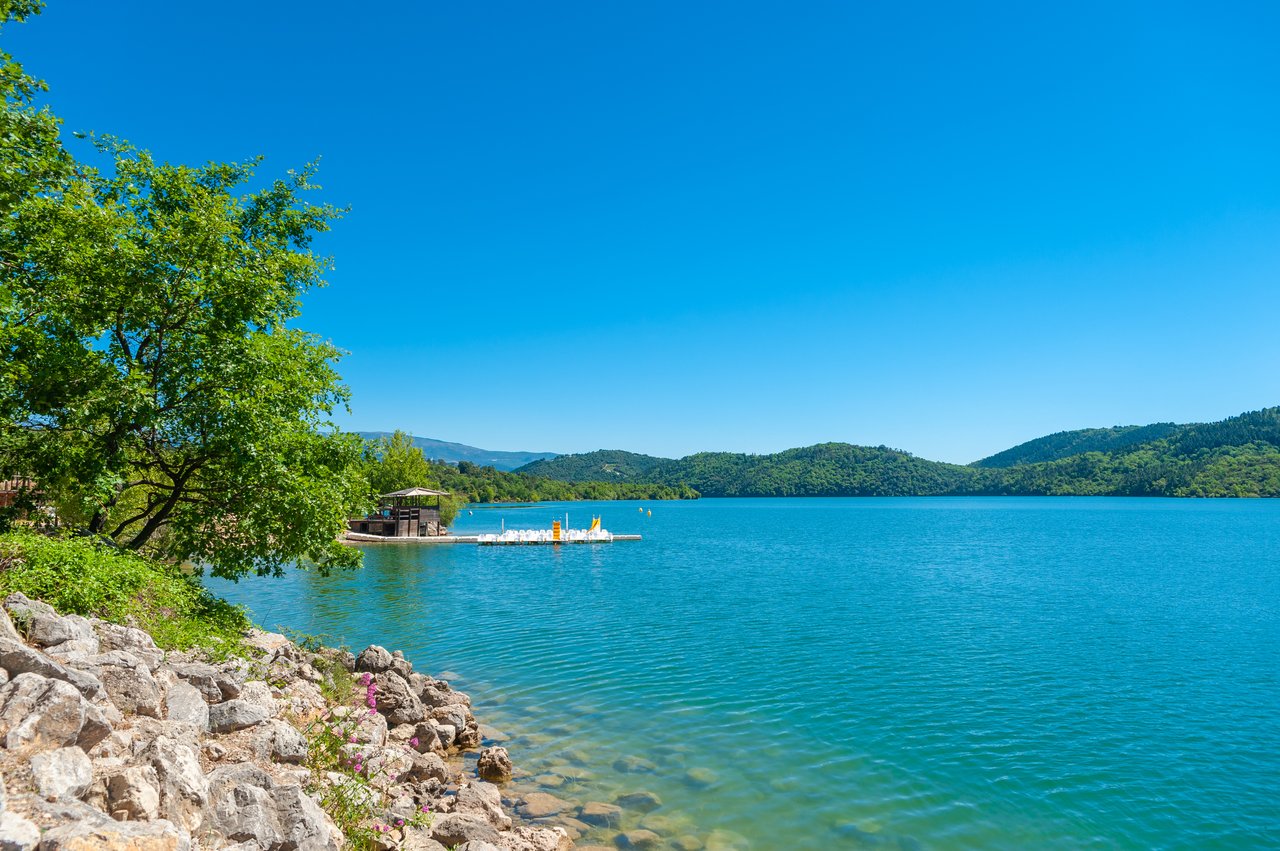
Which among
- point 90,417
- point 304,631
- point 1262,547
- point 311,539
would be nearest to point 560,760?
point 311,539

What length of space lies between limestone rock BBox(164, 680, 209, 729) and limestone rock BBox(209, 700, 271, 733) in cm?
14

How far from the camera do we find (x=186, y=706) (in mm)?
7914

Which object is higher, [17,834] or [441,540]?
[17,834]

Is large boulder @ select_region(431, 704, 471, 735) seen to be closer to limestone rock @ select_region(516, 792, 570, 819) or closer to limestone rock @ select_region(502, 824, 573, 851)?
limestone rock @ select_region(516, 792, 570, 819)

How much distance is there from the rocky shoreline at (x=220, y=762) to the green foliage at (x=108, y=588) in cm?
76

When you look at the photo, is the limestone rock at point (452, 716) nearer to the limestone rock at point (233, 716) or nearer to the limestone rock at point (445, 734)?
the limestone rock at point (445, 734)

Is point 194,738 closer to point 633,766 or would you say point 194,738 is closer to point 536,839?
point 536,839

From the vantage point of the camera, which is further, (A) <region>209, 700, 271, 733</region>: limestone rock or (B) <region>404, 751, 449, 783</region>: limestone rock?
(B) <region>404, 751, 449, 783</region>: limestone rock

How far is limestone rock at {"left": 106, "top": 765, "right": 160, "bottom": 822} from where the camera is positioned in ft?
17.2

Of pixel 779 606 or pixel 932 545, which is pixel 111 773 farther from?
pixel 932 545

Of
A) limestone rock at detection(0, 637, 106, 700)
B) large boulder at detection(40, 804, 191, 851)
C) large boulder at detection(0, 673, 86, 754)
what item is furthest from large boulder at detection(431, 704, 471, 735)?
large boulder at detection(40, 804, 191, 851)

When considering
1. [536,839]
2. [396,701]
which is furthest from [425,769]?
[396,701]

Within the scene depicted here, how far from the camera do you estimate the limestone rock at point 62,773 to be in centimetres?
504

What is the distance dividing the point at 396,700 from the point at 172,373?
25.2 ft
